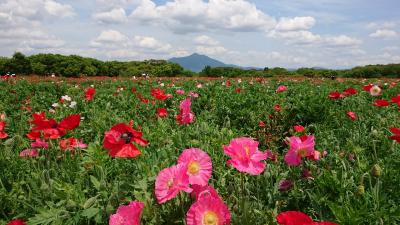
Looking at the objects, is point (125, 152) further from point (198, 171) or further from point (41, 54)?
point (41, 54)

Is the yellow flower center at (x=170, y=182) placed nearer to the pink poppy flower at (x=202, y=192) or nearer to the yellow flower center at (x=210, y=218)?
the pink poppy flower at (x=202, y=192)

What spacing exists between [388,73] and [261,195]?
38.4m

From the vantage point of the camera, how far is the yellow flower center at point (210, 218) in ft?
4.54

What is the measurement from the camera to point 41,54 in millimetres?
33875

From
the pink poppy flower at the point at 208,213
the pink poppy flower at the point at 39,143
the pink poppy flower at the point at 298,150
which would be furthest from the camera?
the pink poppy flower at the point at 39,143

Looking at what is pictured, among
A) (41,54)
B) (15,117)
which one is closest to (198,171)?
(15,117)

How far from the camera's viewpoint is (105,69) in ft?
106

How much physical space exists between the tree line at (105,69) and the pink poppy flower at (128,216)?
26.8 metres

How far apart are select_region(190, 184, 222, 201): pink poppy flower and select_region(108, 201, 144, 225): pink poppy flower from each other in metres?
0.24

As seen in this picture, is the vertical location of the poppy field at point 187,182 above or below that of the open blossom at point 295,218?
below

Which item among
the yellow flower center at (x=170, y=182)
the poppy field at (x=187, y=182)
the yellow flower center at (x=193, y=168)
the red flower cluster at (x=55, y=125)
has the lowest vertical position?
the poppy field at (x=187, y=182)

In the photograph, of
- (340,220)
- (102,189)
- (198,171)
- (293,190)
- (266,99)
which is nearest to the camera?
(198,171)

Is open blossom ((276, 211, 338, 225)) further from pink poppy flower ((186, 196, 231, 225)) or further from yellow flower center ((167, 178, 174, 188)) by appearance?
yellow flower center ((167, 178, 174, 188))

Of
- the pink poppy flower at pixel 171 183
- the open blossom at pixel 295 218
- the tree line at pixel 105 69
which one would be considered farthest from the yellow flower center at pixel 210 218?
the tree line at pixel 105 69
